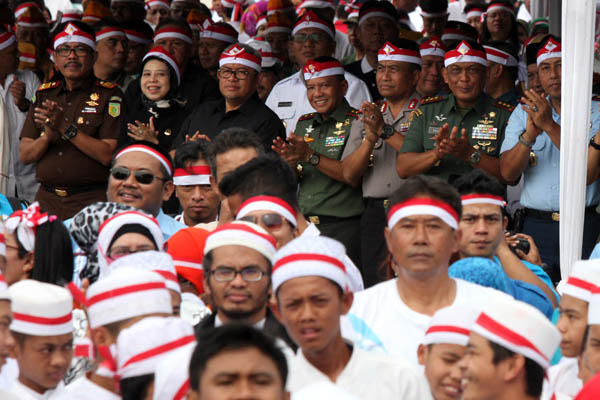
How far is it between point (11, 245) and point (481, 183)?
8.20 feet

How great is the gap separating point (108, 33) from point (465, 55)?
139 inches

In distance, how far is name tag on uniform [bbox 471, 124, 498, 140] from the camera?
26.9 ft

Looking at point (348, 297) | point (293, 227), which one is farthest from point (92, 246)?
point (348, 297)

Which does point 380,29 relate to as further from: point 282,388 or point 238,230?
point 282,388

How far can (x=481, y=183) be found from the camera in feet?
20.5

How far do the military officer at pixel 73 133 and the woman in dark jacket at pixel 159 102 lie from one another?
159mm

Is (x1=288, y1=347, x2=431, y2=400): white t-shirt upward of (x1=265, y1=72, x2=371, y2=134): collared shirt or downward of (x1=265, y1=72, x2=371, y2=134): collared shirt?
downward

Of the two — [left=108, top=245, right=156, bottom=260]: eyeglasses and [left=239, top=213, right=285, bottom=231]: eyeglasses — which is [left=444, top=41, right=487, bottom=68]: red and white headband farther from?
[left=108, top=245, right=156, bottom=260]: eyeglasses

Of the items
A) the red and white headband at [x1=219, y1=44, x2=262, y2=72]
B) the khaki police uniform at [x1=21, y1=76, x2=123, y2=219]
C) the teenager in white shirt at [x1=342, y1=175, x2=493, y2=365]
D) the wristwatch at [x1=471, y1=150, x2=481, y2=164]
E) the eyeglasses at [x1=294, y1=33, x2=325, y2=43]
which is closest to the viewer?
the teenager in white shirt at [x1=342, y1=175, x2=493, y2=365]

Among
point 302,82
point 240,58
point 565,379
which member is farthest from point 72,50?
point 565,379

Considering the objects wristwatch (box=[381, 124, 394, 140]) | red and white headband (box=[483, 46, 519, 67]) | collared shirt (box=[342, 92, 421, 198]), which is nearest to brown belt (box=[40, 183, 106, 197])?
collared shirt (box=[342, 92, 421, 198])

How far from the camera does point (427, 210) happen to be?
16.9 feet

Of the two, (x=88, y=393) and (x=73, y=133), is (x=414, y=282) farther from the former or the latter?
(x=73, y=133)

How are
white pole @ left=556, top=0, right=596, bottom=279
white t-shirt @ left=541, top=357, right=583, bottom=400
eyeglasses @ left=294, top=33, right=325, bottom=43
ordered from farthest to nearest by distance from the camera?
eyeglasses @ left=294, top=33, right=325, bottom=43 → white pole @ left=556, top=0, right=596, bottom=279 → white t-shirt @ left=541, top=357, right=583, bottom=400
